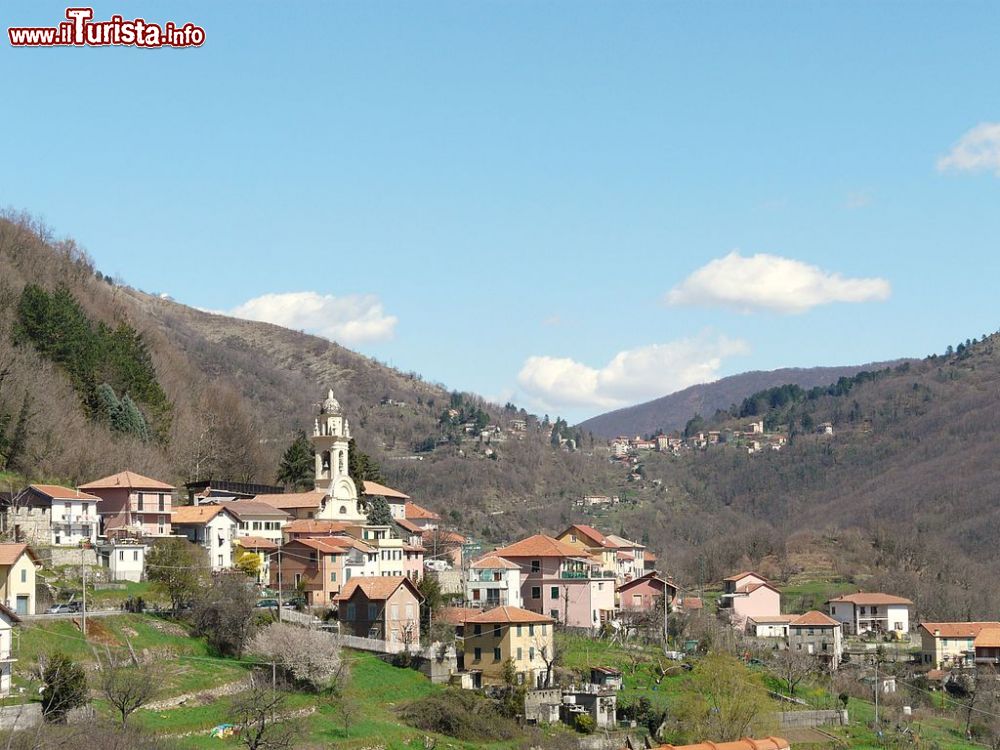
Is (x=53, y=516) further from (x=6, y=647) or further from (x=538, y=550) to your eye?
(x=538, y=550)

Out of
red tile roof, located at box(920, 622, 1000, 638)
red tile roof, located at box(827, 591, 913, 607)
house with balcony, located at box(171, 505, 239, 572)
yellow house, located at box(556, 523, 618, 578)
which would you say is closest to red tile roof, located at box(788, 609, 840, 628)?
red tile roof, located at box(920, 622, 1000, 638)

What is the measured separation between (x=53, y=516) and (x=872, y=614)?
5642cm

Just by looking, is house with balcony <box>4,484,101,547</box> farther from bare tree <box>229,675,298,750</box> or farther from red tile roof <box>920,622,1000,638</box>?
red tile roof <box>920,622,1000,638</box>

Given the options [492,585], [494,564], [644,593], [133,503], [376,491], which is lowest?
[644,593]

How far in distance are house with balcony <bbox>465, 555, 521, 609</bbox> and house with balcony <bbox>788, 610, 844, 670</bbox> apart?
2192 cm

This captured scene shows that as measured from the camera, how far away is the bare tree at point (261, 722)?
4450 cm

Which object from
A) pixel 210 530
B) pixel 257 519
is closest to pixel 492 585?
pixel 257 519

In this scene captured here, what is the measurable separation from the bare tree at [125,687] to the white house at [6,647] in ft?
8.94

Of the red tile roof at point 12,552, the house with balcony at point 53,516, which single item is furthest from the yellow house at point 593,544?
the red tile roof at point 12,552

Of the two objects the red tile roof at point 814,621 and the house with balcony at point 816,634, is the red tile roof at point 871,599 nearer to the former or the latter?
the house with balcony at point 816,634

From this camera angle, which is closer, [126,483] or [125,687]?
[125,687]

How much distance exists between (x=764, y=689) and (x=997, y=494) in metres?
120

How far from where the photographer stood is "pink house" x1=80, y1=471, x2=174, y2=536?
224 ft

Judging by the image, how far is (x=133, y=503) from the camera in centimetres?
6875
